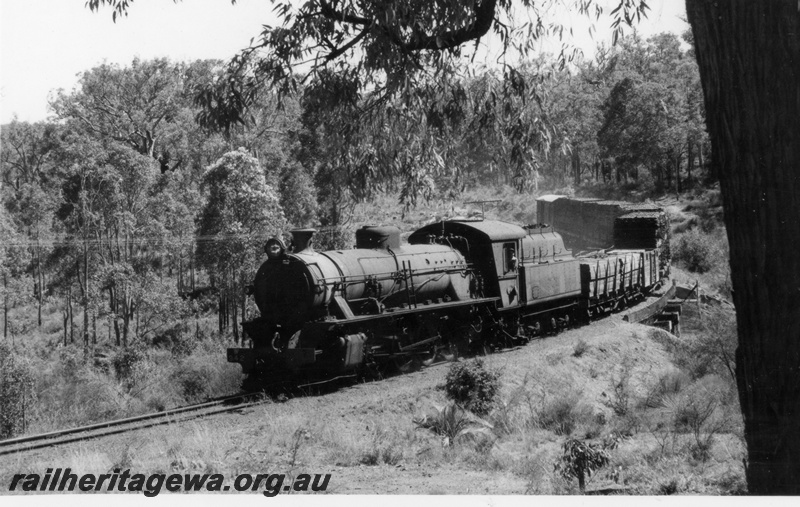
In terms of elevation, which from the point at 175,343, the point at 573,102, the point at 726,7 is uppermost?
the point at 573,102

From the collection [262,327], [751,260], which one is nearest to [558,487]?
[751,260]

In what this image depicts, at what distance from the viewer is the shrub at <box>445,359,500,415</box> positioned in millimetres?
11461

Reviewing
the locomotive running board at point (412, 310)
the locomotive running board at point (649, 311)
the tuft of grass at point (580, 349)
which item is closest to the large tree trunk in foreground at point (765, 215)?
the locomotive running board at point (412, 310)

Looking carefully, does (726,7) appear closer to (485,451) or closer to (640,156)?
(485,451)

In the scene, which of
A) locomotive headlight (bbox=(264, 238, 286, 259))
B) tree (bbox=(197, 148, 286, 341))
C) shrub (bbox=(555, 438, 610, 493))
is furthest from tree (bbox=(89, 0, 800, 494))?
tree (bbox=(197, 148, 286, 341))

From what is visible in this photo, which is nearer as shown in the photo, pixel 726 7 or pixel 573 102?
pixel 726 7

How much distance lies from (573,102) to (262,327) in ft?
67.9

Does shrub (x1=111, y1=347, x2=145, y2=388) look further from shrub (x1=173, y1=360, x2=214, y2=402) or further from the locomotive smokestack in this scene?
the locomotive smokestack

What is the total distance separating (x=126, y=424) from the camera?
10.0 meters

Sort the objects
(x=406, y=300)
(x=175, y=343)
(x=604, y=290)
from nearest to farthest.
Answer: (x=406, y=300) → (x=604, y=290) → (x=175, y=343)

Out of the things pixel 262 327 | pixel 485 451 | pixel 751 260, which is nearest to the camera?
pixel 751 260

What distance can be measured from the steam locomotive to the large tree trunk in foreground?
838 cm

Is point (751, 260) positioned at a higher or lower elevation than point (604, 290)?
higher

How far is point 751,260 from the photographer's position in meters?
4.18
